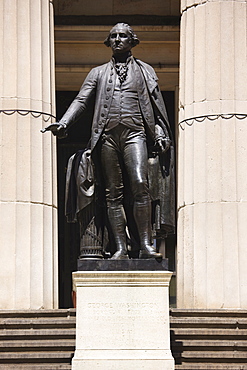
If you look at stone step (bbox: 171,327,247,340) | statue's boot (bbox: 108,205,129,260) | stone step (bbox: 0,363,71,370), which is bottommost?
stone step (bbox: 0,363,71,370)

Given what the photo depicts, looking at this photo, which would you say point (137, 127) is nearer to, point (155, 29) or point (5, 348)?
point (5, 348)

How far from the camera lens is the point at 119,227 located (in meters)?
14.8

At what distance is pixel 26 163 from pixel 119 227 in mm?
4596

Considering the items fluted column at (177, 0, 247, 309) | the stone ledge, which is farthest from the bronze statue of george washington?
fluted column at (177, 0, 247, 309)

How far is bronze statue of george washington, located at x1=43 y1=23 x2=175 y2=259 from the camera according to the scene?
48.3 ft

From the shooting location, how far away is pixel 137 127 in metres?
14.8

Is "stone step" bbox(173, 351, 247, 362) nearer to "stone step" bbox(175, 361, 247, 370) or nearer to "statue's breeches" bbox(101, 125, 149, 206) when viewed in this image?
"stone step" bbox(175, 361, 247, 370)

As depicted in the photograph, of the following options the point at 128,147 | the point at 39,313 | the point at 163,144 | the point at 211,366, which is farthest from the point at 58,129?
the point at 211,366

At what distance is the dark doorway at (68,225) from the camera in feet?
81.5

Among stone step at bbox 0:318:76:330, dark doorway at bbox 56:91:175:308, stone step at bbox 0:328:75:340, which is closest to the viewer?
stone step at bbox 0:328:75:340

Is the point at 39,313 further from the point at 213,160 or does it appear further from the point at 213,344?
the point at 213,160

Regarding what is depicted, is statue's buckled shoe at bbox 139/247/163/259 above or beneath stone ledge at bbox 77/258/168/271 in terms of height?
above

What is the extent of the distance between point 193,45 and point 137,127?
511cm

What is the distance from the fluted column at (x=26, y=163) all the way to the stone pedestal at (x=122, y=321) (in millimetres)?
4484
